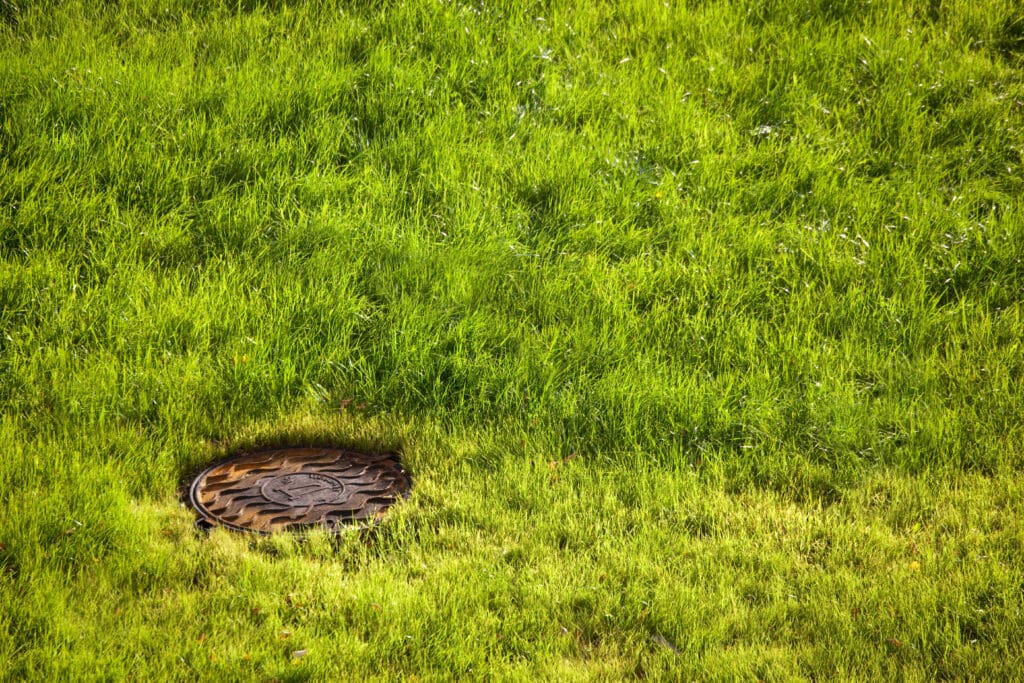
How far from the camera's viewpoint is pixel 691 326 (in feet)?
18.6

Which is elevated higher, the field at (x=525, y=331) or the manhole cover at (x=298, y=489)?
A: the field at (x=525, y=331)

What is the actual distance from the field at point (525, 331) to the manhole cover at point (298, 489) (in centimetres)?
12

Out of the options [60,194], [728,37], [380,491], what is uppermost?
[728,37]

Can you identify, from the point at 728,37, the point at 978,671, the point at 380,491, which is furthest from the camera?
the point at 728,37

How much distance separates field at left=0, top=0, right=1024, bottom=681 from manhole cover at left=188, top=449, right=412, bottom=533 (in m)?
0.12

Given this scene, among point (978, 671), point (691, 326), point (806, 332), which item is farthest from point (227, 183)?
point (978, 671)

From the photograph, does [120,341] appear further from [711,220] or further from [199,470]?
[711,220]

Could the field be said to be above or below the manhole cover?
above

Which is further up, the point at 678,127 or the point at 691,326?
the point at 678,127

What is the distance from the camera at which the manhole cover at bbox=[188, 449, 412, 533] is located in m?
4.54

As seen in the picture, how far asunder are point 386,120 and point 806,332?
3304mm

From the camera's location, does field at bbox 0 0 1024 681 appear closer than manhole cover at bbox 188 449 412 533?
Yes

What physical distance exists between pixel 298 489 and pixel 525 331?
1.63m

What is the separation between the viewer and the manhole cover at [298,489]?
454 centimetres
